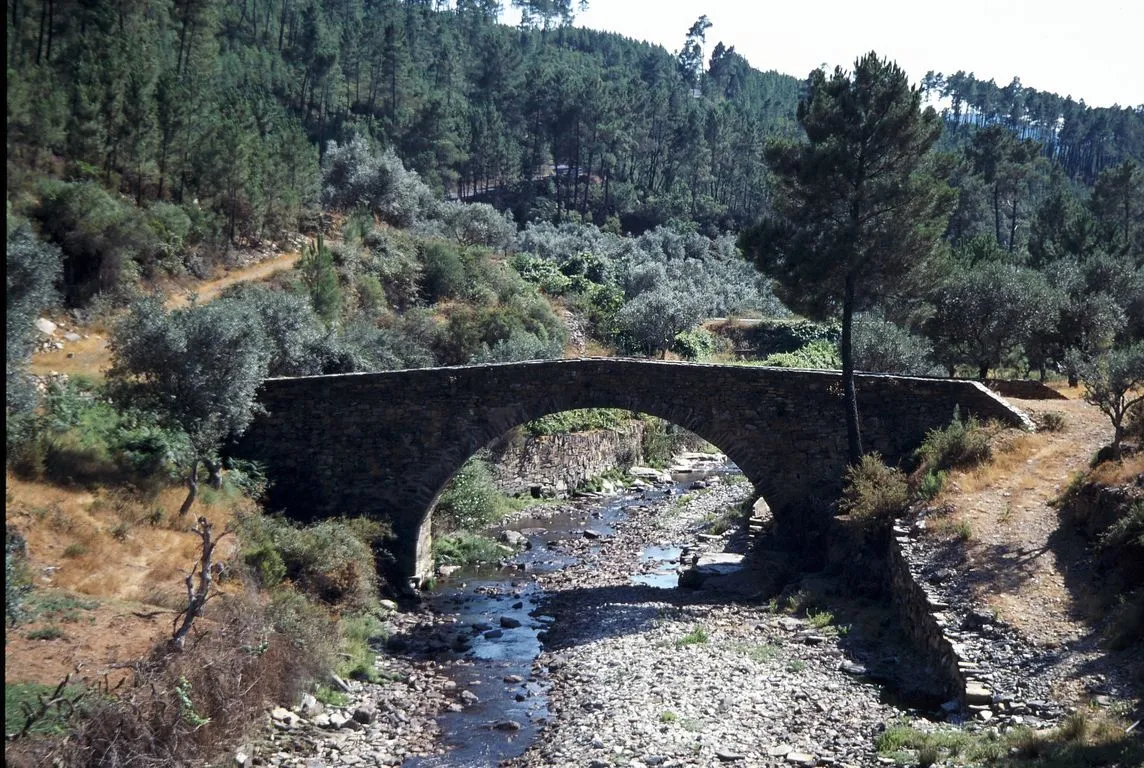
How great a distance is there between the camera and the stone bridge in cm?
2123

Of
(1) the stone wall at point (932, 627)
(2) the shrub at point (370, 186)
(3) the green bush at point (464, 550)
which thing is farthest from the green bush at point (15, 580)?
(2) the shrub at point (370, 186)

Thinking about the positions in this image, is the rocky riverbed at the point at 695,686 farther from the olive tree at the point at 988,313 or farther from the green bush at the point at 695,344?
the green bush at the point at 695,344

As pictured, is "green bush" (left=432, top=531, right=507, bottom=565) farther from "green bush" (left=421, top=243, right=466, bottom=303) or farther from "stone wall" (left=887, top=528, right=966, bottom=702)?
A: "green bush" (left=421, top=243, right=466, bottom=303)

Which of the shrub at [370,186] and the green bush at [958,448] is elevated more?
the shrub at [370,186]

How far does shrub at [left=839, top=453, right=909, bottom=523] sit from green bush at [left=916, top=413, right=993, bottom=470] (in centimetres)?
70

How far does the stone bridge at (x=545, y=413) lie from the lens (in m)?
21.2

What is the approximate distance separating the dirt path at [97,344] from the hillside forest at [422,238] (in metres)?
0.47

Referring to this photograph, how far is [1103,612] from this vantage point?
45.5 ft

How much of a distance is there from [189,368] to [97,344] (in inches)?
407

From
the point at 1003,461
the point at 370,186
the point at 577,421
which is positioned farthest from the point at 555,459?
the point at 370,186

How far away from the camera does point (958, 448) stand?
19.6m

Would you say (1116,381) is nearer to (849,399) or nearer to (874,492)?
(874,492)

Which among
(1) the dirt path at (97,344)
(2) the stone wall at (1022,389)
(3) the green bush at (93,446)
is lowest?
(3) the green bush at (93,446)

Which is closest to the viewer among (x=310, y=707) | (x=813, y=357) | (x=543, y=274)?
(x=310, y=707)
